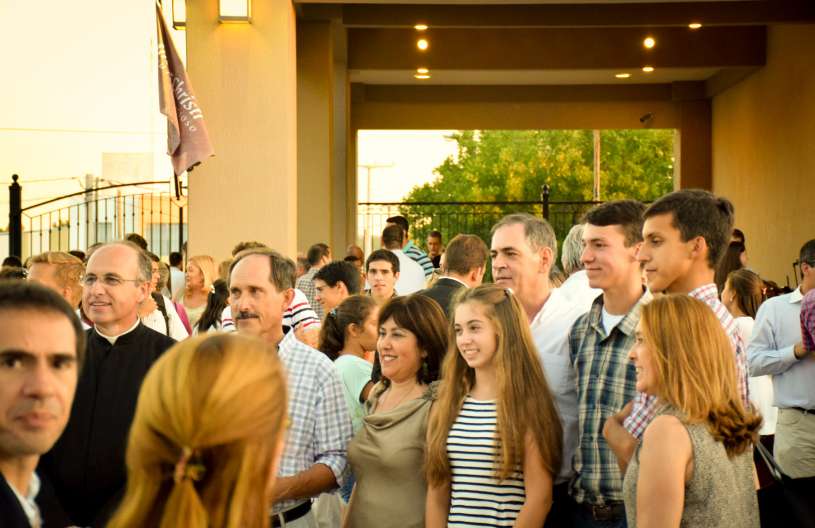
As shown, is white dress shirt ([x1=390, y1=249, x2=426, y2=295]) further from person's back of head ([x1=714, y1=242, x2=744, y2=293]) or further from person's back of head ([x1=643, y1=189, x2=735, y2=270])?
person's back of head ([x1=643, y1=189, x2=735, y2=270])

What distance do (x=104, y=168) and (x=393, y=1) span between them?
33.0ft

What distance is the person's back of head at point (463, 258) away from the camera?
22.8 feet

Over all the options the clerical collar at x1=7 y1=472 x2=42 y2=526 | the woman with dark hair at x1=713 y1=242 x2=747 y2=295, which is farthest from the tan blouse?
the woman with dark hair at x1=713 y1=242 x2=747 y2=295

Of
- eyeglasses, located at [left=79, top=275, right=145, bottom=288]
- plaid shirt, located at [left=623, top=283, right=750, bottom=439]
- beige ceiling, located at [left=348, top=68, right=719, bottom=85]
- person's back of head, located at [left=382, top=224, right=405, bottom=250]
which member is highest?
beige ceiling, located at [left=348, top=68, right=719, bottom=85]

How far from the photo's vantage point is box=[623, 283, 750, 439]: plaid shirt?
3.85 metres

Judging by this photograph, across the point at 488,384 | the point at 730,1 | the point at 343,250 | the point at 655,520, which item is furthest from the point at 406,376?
the point at 343,250

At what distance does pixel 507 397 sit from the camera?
4.29m

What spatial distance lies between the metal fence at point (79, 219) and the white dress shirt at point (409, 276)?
2.47 meters

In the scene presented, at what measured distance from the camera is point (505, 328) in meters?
4.40

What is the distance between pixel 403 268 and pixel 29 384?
32.8 feet

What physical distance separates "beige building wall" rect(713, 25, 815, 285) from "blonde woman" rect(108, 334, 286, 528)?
1578 centimetres

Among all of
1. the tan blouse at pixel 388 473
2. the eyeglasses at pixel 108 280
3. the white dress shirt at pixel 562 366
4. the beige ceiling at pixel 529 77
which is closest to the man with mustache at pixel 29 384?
the tan blouse at pixel 388 473

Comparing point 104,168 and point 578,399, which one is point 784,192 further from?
point 578,399

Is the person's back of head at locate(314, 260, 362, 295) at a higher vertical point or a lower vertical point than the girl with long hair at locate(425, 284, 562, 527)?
higher
